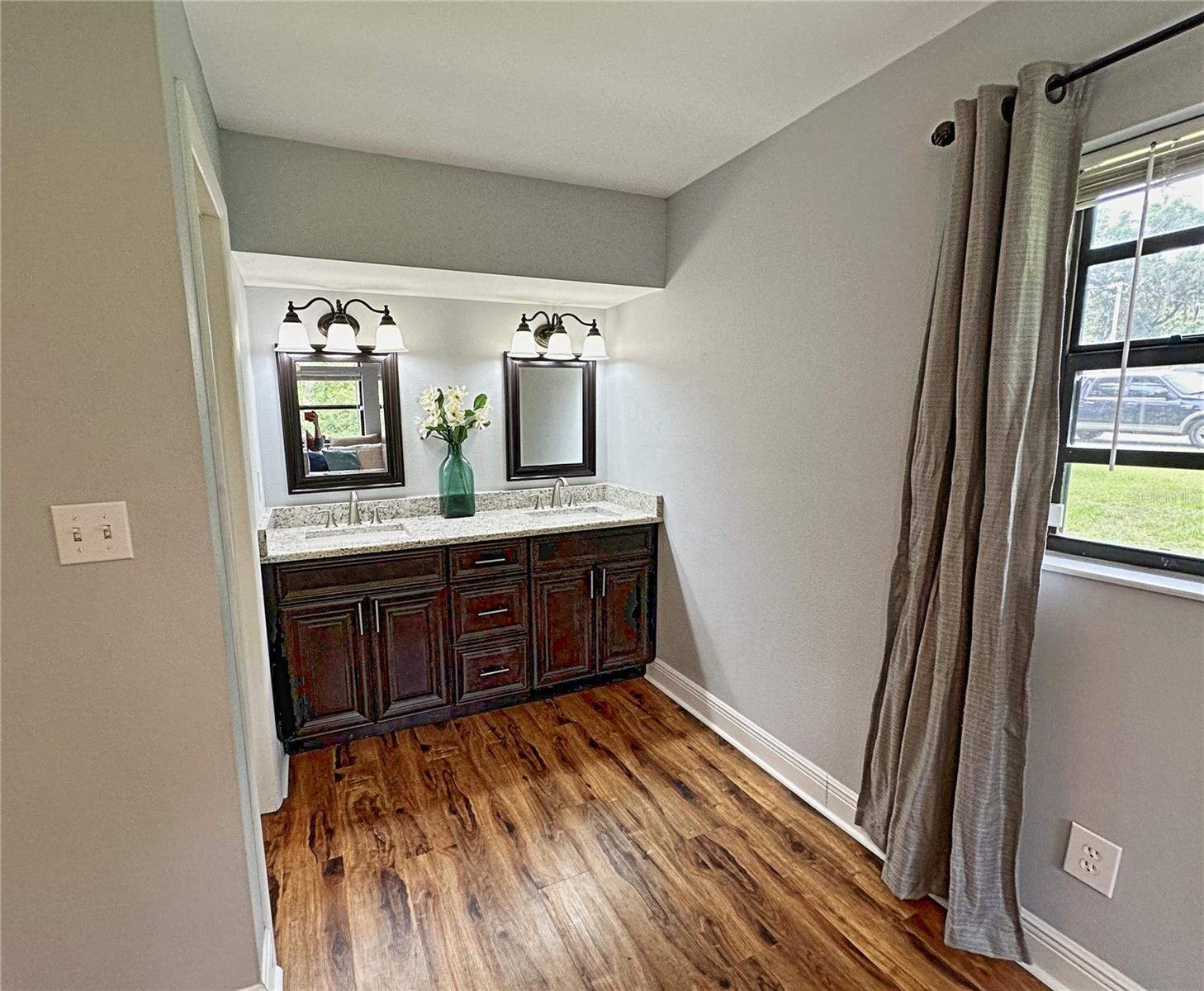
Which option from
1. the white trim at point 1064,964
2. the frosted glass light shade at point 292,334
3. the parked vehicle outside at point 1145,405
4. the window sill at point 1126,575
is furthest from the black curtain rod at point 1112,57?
the frosted glass light shade at point 292,334

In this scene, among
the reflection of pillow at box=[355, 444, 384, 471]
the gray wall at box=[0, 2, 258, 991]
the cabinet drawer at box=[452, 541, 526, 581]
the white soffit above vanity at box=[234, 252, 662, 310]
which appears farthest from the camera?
the reflection of pillow at box=[355, 444, 384, 471]

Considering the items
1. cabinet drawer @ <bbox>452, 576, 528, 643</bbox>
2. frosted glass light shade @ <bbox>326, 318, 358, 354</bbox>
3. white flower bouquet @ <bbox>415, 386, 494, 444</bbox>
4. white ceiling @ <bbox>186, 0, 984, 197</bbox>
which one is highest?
white ceiling @ <bbox>186, 0, 984, 197</bbox>

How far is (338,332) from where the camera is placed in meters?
2.64

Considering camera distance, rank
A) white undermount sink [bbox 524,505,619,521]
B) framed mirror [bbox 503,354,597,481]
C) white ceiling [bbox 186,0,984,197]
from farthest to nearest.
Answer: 1. framed mirror [bbox 503,354,597,481]
2. white undermount sink [bbox 524,505,619,521]
3. white ceiling [bbox 186,0,984,197]

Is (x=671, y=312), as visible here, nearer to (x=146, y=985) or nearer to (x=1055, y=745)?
(x=1055, y=745)

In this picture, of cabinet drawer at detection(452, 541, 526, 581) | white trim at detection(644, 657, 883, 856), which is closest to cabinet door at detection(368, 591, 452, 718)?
cabinet drawer at detection(452, 541, 526, 581)

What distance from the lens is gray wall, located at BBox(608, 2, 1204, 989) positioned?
1275mm

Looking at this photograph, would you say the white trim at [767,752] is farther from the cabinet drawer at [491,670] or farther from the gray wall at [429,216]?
the gray wall at [429,216]

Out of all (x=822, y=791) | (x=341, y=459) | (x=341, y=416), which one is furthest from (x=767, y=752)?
(x=341, y=416)

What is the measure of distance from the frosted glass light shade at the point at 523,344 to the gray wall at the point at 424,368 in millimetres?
101

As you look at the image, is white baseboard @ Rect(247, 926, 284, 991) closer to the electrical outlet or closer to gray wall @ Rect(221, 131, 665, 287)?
the electrical outlet

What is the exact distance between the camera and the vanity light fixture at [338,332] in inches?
104

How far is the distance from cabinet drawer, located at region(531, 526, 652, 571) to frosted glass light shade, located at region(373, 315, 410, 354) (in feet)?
3.80

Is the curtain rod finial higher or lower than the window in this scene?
higher
